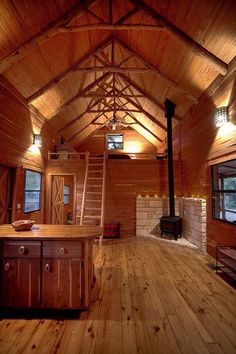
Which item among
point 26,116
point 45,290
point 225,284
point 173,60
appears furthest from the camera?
point 26,116

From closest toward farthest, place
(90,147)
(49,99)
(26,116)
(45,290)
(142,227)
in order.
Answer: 1. (45,290)
2. (26,116)
3. (49,99)
4. (142,227)
5. (90,147)

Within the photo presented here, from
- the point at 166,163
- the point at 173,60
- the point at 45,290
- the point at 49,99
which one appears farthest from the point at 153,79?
the point at 45,290

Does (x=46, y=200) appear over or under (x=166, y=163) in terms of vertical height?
under

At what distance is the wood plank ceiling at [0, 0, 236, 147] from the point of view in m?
3.49

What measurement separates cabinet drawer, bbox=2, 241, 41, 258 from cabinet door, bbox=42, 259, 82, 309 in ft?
0.68

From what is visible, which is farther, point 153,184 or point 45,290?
point 153,184

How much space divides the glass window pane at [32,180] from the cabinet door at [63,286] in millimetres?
3630

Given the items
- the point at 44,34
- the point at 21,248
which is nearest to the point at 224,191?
the point at 21,248

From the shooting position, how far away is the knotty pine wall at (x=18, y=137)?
4.43 m

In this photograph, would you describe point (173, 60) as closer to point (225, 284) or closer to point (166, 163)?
point (166, 163)

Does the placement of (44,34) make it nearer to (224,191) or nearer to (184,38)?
(184,38)

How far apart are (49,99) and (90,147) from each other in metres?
5.60

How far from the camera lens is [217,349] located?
1.89 m

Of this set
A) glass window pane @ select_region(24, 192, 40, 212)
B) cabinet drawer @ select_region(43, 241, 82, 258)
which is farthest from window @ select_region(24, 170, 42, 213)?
cabinet drawer @ select_region(43, 241, 82, 258)
